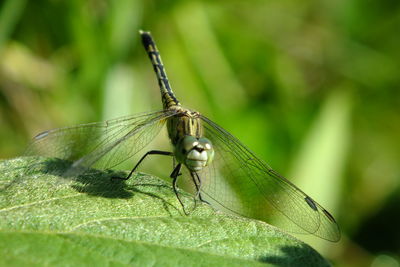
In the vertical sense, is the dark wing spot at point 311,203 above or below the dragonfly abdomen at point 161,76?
below

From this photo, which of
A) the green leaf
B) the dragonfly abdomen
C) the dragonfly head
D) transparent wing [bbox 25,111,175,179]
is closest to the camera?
the green leaf

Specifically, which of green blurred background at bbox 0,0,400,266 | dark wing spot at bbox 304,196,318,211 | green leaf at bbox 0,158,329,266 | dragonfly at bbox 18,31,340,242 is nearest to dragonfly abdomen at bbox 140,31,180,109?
dragonfly at bbox 18,31,340,242

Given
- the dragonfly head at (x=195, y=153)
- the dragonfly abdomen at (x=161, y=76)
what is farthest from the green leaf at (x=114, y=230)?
the dragonfly abdomen at (x=161, y=76)

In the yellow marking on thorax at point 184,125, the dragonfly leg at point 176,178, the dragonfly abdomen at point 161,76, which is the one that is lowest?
the dragonfly leg at point 176,178

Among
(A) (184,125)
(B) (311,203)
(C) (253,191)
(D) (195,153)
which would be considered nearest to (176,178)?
(D) (195,153)

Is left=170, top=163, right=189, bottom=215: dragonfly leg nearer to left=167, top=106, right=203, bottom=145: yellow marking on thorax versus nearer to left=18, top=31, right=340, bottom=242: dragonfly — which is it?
left=18, top=31, right=340, bottom=242: dragonfly

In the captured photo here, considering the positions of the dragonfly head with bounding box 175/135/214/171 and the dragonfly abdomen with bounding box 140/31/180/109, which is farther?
the dragonfly abdomen with bounding box 140/31/180/109

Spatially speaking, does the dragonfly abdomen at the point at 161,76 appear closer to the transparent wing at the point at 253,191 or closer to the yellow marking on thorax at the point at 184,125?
the yellow marking on thorax at the point at 184,125
